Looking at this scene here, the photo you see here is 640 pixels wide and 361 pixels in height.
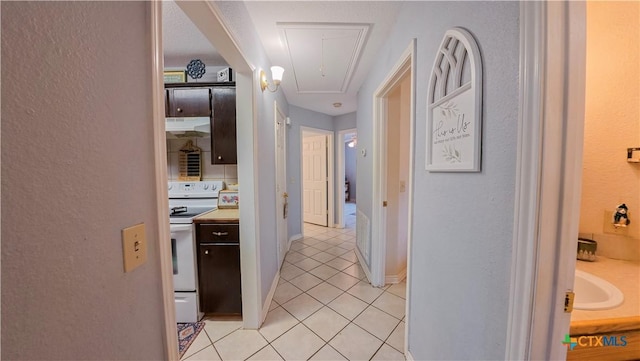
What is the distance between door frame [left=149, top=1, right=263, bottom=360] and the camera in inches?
25.7

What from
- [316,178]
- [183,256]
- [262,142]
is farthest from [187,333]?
[316,178]

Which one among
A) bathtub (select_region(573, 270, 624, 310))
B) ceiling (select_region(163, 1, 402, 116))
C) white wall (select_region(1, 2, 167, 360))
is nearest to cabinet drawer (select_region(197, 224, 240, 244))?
white wall (select_region(1, 2, 167, 360))

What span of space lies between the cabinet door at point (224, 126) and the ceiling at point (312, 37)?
1.54 feet

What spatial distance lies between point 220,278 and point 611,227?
2.60m

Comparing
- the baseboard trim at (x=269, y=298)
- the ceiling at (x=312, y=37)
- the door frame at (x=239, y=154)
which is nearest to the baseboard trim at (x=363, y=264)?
the baseboard trim at (x=269, y=298)

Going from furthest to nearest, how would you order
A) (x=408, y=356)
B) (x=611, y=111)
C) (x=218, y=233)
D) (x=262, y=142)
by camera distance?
1. (x=262, y=142)
2. (x=218, y=233)
3. (x=408, y=356)
4. (x=611, y=111)

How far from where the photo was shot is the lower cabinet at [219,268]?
5.69 ft

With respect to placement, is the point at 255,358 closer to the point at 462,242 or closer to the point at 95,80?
the point at 462,242

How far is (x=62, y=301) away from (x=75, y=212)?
181mm

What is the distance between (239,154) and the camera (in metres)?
1.62

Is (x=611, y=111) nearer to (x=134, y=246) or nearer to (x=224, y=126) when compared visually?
(x=134, y=246)

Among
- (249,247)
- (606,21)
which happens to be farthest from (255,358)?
(606,21)

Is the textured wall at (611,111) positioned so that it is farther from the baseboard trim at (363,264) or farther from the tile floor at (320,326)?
the baseboard trim at (363,264)

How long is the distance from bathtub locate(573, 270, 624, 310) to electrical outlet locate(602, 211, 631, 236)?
0.40 m
